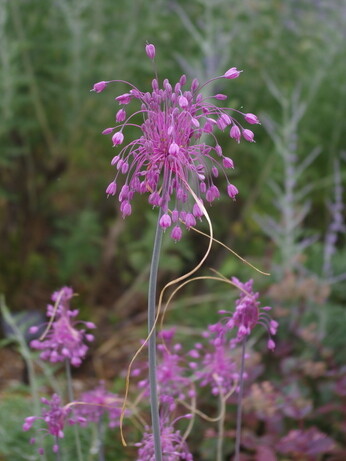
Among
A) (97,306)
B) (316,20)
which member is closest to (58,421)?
(97,306)

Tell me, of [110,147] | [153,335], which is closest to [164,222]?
[153,335]

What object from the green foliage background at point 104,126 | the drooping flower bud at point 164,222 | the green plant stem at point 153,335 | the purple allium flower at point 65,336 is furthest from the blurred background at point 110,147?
the drooping flower bud at point 164,222

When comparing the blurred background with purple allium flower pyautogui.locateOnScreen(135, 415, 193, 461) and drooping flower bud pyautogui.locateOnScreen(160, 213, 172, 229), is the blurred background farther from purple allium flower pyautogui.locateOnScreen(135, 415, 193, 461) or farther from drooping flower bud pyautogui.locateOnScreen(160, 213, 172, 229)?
Result: drooping flower bud pyautogui.locateOnScreen(160, 213, 172, 229)

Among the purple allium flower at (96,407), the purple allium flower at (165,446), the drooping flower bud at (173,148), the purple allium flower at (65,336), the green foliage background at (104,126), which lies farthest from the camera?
the green foliage background at (104,126)

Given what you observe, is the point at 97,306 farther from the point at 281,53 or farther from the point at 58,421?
the point at 58,421

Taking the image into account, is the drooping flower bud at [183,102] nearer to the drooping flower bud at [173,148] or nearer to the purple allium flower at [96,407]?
the drooping flower bud at [173,148]

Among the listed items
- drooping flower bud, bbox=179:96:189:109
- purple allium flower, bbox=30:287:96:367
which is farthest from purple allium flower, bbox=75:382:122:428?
drooping flower bud, bbox=179:96:189:109

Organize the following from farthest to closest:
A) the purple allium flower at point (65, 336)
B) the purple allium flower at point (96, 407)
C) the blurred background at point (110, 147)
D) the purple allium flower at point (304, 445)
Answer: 1. the blurred background at point (110, 147)
2. the purple allium flower at point (304, 445)
3. the purple allium flower at point (96, 407)
4. the purple allium flower at point (65, 336)

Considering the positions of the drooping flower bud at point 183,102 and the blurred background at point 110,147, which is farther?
the blurred background at point 110,147

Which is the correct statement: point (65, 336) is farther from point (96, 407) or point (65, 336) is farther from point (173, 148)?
point (173, 148)
